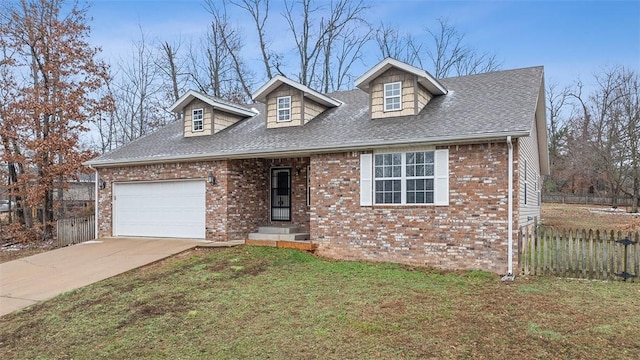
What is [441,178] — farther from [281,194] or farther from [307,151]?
[281,194]

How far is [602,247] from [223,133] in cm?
1125

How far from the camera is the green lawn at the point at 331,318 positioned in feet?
16.9

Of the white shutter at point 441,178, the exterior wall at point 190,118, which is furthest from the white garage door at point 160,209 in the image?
the white shutter at point 441,178

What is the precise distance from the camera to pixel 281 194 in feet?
45.6

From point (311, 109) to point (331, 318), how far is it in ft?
28.3

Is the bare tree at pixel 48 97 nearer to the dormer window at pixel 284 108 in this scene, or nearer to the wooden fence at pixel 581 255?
the dormer window at pixel 284 108

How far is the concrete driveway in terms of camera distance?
8914 millimetres

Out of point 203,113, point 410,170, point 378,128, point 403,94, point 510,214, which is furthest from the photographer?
point 203,113

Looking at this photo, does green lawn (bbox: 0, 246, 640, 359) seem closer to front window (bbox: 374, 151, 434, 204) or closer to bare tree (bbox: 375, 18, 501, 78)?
front window (bbox: 374, 151, 434, 204)

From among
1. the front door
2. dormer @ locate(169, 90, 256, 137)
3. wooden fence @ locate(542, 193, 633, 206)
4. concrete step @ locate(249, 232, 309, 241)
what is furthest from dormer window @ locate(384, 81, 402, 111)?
wooden fence @ locate(542, 193, 633, 206)

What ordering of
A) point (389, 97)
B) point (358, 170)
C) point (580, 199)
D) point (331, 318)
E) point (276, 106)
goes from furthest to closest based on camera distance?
point (580, 199)
point (276, 106)
point (389, 97)
point (358, 170)
point (331, 318)

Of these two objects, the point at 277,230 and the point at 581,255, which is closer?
the point at 581,255

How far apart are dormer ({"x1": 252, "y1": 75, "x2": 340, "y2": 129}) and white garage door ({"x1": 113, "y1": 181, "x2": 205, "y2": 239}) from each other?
3.19m

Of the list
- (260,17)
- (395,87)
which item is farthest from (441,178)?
(260,17)
